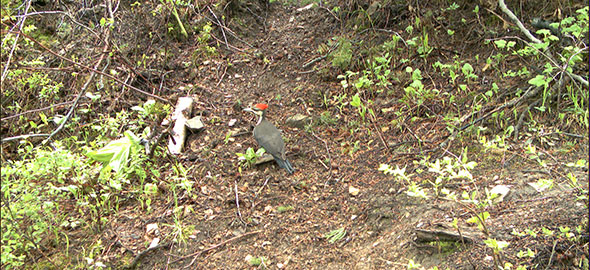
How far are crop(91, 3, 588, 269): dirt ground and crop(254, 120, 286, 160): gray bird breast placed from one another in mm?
227

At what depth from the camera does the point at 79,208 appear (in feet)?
13.6

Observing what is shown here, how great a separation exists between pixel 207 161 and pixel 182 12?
275 centimetres

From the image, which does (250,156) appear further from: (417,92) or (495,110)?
(495,110)

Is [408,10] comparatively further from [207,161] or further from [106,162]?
[106,162]

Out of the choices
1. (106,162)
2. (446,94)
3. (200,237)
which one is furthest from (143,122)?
(446,94)

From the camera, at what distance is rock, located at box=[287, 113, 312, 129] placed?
4.98 m

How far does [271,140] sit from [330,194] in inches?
30.1

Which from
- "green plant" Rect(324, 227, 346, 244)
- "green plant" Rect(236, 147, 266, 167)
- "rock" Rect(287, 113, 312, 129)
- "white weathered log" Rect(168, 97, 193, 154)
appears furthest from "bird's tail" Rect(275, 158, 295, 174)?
"white weathered log" Rect(168, 97, 193, 154)

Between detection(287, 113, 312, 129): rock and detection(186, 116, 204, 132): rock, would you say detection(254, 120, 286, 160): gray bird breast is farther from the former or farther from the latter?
detection(186, 116, 204, 132): rock

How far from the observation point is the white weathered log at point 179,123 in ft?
15.9

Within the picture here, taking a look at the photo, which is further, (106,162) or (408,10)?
(408,10)

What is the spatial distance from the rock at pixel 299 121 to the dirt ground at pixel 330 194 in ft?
0.19

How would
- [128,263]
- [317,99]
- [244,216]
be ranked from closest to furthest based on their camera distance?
[128,263] → [244,216] → [317,99]

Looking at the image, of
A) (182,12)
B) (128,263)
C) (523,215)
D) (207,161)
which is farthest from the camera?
(182,12)
